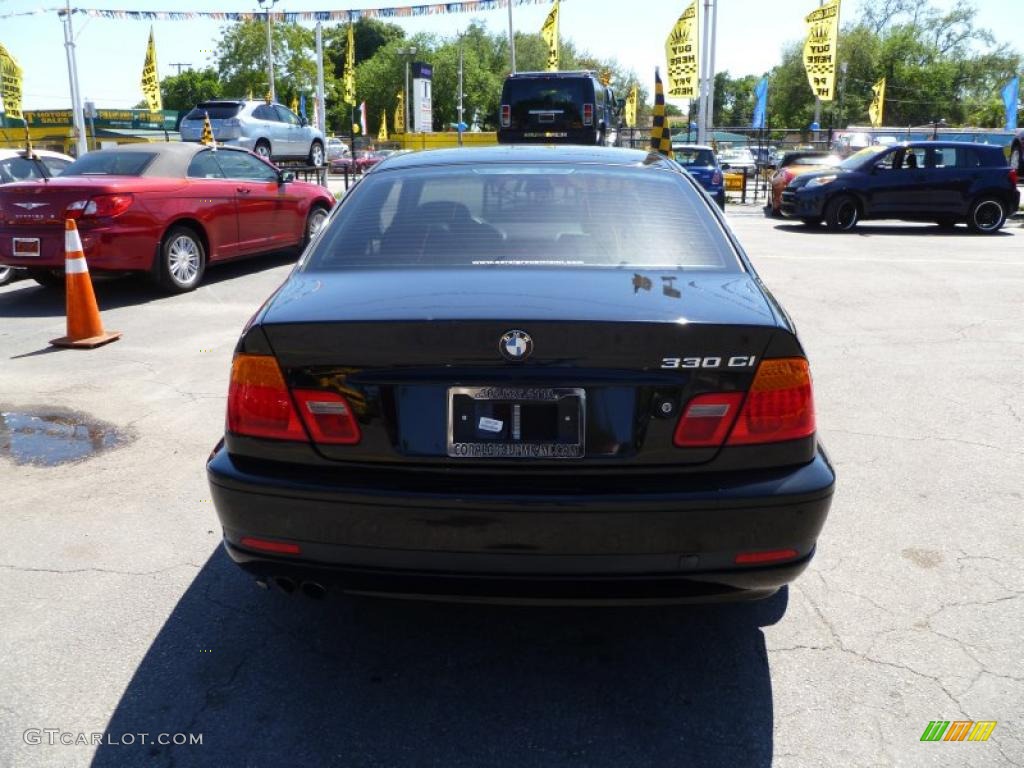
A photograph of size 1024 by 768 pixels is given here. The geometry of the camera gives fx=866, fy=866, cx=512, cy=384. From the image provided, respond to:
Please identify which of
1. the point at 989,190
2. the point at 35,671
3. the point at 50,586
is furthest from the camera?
the point at 989,190

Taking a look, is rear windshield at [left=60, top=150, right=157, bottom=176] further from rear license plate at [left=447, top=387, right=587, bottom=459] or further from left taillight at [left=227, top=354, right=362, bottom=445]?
rear license plate at [left=447, top=387, right=587, bottom=459]

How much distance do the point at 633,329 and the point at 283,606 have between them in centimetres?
166

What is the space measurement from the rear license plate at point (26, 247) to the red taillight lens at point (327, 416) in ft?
23.8

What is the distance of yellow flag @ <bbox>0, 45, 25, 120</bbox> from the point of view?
80.3 ft

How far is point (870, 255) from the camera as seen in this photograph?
1253cm

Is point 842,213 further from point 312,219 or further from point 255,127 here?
point 255,127

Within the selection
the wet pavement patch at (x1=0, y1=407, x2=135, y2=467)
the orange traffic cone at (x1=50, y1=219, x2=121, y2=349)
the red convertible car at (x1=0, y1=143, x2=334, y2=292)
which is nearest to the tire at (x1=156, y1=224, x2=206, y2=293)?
the red convertible car at (x1=0, y1=143, x2=334, y2=292)

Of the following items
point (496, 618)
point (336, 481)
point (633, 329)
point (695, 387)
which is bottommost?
point (496, 618)

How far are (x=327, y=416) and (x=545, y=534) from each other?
2.22 ft

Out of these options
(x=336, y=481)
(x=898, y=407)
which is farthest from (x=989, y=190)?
(x=336, y=481)

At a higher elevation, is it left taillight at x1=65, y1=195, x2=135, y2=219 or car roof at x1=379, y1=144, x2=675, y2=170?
car roof at x1=379, y1=144, x2=675, y2=170

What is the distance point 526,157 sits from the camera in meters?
3.64

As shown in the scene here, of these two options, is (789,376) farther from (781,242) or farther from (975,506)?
(781,242)

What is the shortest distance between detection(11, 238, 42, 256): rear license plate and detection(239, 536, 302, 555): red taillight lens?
7.21m
